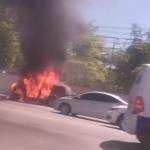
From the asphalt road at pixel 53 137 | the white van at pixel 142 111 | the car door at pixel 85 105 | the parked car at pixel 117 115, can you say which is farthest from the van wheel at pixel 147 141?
the car door at pixel 85 105

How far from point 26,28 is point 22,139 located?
13870 mm

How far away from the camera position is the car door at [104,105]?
18.8 metres

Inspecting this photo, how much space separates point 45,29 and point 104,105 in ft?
20.7

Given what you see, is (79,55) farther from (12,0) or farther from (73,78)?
(12,0)

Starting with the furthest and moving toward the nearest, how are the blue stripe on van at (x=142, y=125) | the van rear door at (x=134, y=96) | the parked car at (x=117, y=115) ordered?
the parked car at (x=117, y=115) → the van rear door at (x=134, y=96) → the blue stripe on van at (x=142, y=125)

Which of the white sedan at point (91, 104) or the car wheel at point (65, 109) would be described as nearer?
the white sedan at point (91, 104)

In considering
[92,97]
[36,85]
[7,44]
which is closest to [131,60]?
[7,44]

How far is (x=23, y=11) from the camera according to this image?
70.4 ft

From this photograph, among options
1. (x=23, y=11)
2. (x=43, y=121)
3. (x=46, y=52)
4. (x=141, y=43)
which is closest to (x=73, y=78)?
(x=141, y=43)

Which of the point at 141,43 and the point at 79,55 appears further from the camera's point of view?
the point at 79,55

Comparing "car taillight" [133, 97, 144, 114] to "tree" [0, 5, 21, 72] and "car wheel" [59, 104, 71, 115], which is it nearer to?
"car wheel" [59, 104, 71, 115]

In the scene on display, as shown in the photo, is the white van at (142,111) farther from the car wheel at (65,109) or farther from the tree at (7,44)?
the tree at (7,44)

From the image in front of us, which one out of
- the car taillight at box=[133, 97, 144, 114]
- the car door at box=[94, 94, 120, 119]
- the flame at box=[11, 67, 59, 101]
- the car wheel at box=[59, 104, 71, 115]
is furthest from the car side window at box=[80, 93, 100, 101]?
the car taillight at box=[133, 97, 144, 114]

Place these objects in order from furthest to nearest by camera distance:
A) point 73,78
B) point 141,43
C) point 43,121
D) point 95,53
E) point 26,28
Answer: point 95,53 → point 73,78 → point 141,43 → point 26,28 → point 43,121
